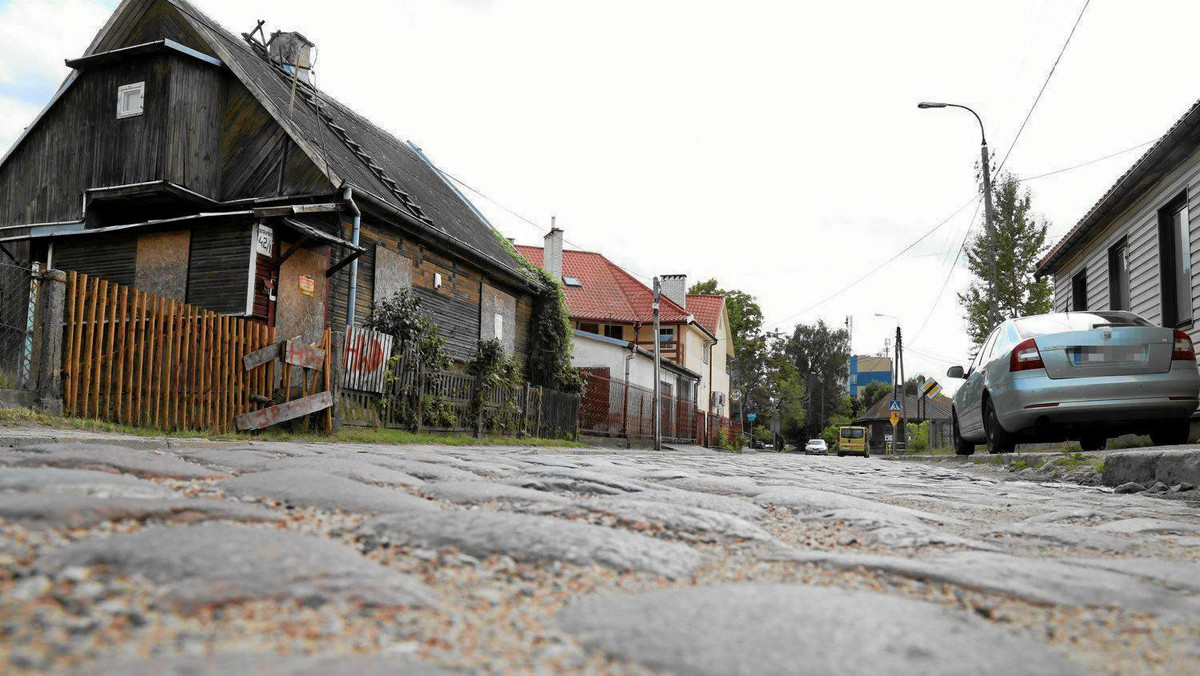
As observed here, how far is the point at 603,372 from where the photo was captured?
2450 centimetres

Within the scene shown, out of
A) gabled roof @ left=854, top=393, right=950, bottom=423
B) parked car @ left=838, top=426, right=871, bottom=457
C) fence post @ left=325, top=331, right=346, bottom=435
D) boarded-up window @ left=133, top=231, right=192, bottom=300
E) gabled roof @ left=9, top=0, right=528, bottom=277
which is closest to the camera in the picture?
fence post @ left=325, top=331, right=346, bottom=435

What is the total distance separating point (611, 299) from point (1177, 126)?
91.0 ft

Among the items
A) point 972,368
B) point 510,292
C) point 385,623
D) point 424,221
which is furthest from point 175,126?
point 385,623

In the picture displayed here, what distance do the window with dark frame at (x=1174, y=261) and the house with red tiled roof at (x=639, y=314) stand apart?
1902cm

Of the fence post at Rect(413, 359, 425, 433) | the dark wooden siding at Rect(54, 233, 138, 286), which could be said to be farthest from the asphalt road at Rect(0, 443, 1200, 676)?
the dark wooden siding at Rect(54, 233, 138, 286)

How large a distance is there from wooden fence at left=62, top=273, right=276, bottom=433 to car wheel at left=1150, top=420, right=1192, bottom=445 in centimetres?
924

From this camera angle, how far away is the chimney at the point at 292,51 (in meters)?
16.9

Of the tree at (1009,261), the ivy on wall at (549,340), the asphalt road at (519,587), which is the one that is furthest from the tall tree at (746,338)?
the asphalt road at (519,587)

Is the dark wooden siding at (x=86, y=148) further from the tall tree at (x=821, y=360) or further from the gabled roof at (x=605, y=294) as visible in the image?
the tall tree at (x=821, y=360)

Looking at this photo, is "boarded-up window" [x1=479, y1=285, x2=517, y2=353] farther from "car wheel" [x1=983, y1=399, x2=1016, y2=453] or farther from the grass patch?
"car wheel" [x1=983, y1=399, x2=1016, y2=453]

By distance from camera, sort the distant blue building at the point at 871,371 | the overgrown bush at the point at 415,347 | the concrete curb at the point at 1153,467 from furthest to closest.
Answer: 1. the distant blue building at the point at 871,371
2. the overgrown bush at the point at 415,347
3. the concrete curb at the point at 1153,467

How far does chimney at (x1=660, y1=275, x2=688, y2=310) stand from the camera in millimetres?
40125

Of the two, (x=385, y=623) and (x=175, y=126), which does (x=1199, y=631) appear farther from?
(x=175, y=126)

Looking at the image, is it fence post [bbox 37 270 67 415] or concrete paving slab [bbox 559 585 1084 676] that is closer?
concrete paving slab [bbox 559 585 1084 676]
